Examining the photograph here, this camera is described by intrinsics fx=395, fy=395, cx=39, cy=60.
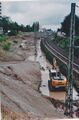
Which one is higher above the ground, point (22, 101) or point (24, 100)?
point (22, 101)

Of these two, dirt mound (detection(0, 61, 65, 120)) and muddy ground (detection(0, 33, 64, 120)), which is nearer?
muddy ground (detection(0, 33, 64, 120))

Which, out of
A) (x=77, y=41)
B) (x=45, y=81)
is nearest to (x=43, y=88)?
(x=45, y=81)

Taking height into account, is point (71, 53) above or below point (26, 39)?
above

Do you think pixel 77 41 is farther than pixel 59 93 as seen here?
Yes

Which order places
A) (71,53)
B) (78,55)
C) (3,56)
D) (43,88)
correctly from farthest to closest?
(3,56)
(78,55)
(43,88)
(71,53)

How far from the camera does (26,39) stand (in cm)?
5597

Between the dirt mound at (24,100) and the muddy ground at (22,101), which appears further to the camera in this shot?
the dirt mound at (24,100)

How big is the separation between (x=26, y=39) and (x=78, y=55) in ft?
115

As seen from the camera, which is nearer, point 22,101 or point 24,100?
point 22,101

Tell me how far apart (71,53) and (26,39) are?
159 ft

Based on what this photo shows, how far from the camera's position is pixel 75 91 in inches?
542

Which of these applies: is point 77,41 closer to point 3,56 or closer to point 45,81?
point 45,81

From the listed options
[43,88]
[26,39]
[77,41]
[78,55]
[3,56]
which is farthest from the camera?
[26,39]

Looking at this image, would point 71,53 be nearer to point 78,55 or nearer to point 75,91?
point 75,91
